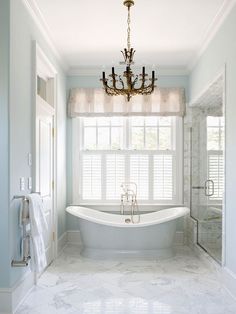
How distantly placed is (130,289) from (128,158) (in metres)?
2.60

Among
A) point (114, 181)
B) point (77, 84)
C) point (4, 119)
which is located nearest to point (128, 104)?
point (77, 84)

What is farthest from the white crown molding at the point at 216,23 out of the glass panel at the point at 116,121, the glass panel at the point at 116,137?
the glass panel at the point at 116,137

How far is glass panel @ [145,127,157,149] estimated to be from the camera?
6.00 metres

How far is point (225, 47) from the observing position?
12.5ft

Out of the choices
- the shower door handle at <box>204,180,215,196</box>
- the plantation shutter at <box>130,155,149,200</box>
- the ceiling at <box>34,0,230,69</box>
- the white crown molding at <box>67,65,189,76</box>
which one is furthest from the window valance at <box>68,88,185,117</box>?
the shower door handle at <box>204,180,215,196</box>

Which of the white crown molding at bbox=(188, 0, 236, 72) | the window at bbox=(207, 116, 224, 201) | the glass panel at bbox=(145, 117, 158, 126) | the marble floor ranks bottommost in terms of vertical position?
the marble floor

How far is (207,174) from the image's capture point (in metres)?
5.49

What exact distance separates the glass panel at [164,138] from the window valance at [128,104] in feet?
0.98

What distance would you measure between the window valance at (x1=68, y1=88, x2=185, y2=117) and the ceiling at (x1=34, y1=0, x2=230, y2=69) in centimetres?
57

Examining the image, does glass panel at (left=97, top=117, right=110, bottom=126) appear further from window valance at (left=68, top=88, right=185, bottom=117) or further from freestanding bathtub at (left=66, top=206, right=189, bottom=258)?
freestanding bathtub at (left=66, top=206, right=189, bottom=258)

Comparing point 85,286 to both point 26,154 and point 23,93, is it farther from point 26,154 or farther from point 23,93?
point 23,93

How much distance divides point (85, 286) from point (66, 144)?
273 cm

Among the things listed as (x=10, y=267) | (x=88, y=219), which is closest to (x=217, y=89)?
(x=88, y=219)

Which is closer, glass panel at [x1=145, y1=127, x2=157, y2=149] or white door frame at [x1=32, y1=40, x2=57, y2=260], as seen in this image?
white door frame at [x1=32, y1=40, x2=57, y2=260]
